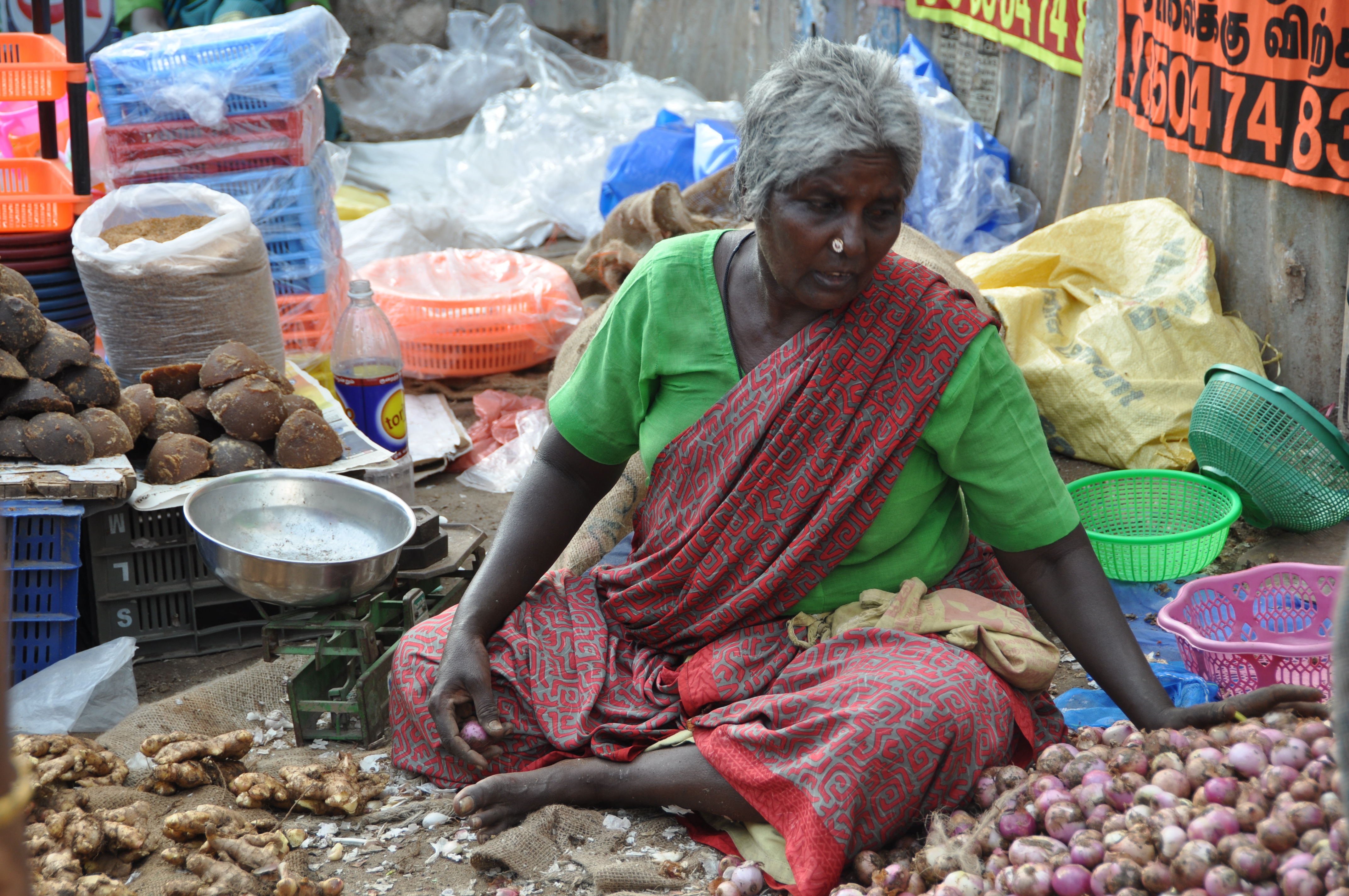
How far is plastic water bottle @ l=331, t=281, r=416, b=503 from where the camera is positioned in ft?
11.3

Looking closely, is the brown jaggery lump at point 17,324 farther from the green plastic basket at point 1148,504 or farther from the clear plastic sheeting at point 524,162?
the clear plastic sheeting at point 524,162

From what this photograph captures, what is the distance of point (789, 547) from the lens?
211 centimetres

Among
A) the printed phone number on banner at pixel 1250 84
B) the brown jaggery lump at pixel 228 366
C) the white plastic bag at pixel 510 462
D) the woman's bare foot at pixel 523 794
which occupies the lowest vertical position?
the white plastic bag at pixel 510 462

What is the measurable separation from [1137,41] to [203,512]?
3439 mm

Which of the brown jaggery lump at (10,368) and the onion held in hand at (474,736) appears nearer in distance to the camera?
the onion held in hand at (474,736)

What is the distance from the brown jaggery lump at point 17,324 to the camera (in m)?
2.80

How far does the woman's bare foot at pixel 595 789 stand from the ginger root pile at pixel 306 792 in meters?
0.22

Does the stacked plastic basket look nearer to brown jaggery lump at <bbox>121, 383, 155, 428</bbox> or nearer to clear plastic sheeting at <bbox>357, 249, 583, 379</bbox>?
clear plastic sheeting at <bbox>357, 249, 583, 379</bbox>

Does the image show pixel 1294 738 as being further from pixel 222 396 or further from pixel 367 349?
pixel 367 349

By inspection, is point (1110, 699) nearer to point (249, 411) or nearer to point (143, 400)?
point (249, 411)

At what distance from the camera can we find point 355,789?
2256 mm

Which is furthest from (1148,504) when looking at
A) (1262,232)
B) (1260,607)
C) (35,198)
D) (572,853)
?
(35,198)

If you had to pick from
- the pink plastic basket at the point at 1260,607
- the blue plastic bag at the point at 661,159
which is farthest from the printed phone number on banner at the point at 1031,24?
the pink plastic basket at the point at 1260,607

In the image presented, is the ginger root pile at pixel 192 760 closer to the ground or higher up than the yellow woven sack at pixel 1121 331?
closer to the ground
